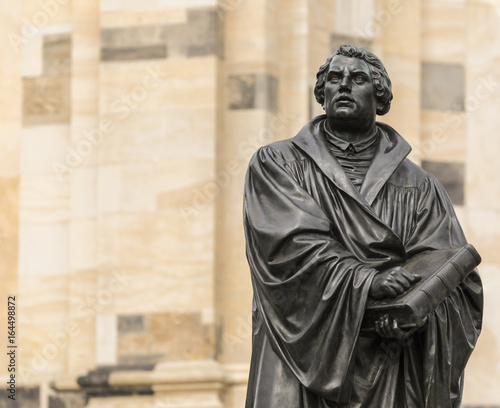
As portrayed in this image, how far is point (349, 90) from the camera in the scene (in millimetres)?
8250

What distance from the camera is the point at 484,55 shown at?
596 inches

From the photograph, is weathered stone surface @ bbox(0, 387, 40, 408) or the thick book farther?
weathered stone surface @ bbox(0, 387, 40, 408)

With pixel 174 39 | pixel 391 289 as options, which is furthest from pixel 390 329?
pixel 174 39

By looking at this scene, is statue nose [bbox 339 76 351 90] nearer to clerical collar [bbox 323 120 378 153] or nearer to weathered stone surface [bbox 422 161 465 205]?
clerical collar [bbox 323 120 378 153]

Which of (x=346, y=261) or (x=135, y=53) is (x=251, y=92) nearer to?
(x=135, y=53)

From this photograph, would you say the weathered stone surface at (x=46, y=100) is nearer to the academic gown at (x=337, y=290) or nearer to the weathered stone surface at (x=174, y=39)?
the weathered stone surface at (x=174, y=39)

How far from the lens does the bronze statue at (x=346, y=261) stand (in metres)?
7.80

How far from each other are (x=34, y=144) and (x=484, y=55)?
12.5ft

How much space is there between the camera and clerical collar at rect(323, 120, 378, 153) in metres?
8.34

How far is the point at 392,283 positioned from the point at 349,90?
1.01 meters

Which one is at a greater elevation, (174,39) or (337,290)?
(174,39)

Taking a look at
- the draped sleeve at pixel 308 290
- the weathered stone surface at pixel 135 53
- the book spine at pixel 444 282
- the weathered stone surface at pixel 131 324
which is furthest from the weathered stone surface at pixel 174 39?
the book spine at pixel 444 282

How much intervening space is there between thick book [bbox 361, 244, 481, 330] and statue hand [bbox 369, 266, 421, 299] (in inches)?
0.8

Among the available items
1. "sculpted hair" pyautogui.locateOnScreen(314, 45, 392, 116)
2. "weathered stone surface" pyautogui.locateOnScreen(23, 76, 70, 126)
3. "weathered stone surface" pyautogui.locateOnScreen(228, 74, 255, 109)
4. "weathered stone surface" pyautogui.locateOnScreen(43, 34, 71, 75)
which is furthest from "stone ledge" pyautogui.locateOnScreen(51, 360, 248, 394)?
"sculpted hair" pyautogui.locateOnScreen(314, 45, 392, 116)
